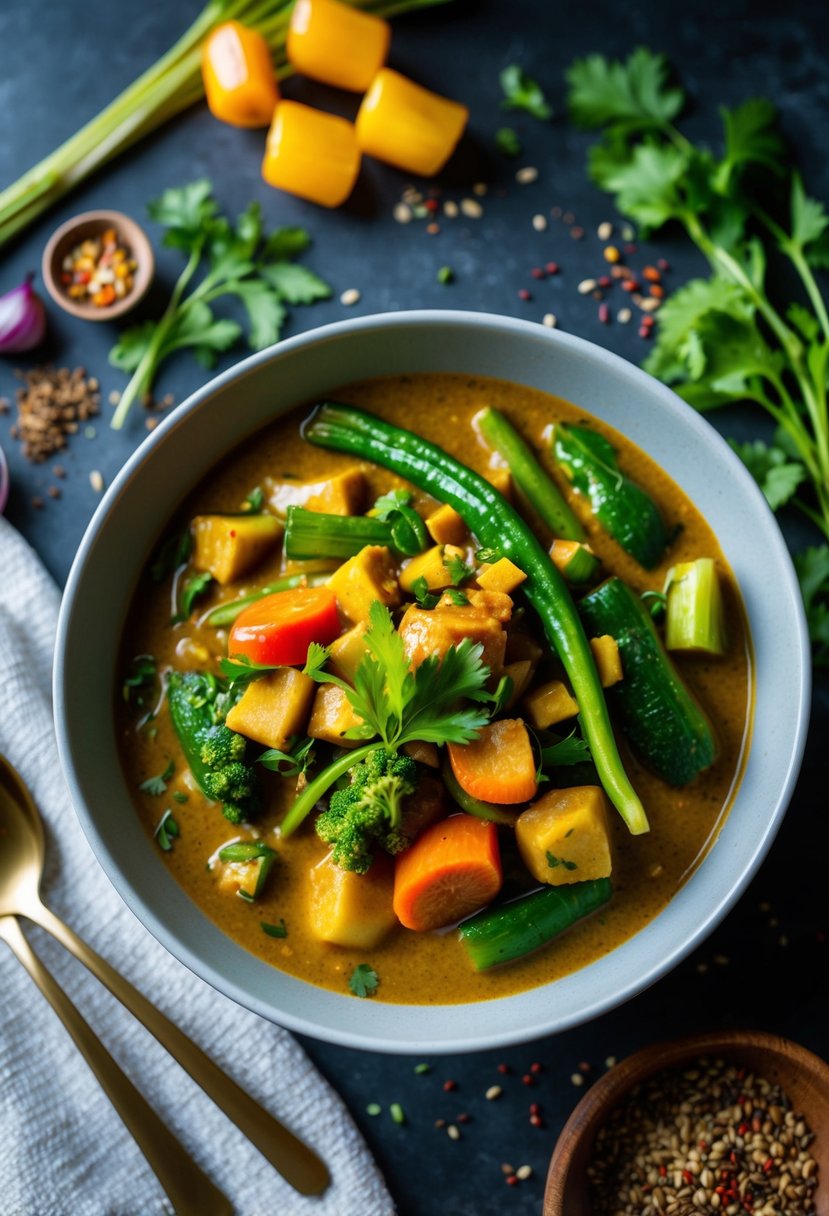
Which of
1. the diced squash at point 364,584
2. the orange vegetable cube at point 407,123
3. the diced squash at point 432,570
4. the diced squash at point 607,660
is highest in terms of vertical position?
the orange vegetable cube at point 407,123

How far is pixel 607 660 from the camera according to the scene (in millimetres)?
3461

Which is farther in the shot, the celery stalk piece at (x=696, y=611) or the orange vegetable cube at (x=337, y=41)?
the orange vegetable cube at (x=337, y=41)

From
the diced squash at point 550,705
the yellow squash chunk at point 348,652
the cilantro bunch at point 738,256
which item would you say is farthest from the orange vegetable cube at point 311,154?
the diced squash at point 550,705

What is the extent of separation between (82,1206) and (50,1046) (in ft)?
1.76

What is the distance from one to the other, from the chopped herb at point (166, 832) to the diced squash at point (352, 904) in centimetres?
47

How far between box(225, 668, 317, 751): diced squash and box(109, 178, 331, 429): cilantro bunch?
1370 millimetres

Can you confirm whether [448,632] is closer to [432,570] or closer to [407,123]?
[432,570]

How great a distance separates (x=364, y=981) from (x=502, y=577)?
1334 mm

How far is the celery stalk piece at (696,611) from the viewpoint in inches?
138

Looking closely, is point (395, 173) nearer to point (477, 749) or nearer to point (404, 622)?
point (404, 622)

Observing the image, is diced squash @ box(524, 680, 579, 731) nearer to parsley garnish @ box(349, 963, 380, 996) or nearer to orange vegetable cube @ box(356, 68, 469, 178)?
parsley garnish @ box(349, 963, 380, 996)

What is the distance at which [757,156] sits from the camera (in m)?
4.14

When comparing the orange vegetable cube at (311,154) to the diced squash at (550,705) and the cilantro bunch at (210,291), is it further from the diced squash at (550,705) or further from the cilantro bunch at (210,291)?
the diced squash at (550,705)

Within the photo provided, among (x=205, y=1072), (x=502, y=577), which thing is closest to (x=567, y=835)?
(x=502, y=577)
